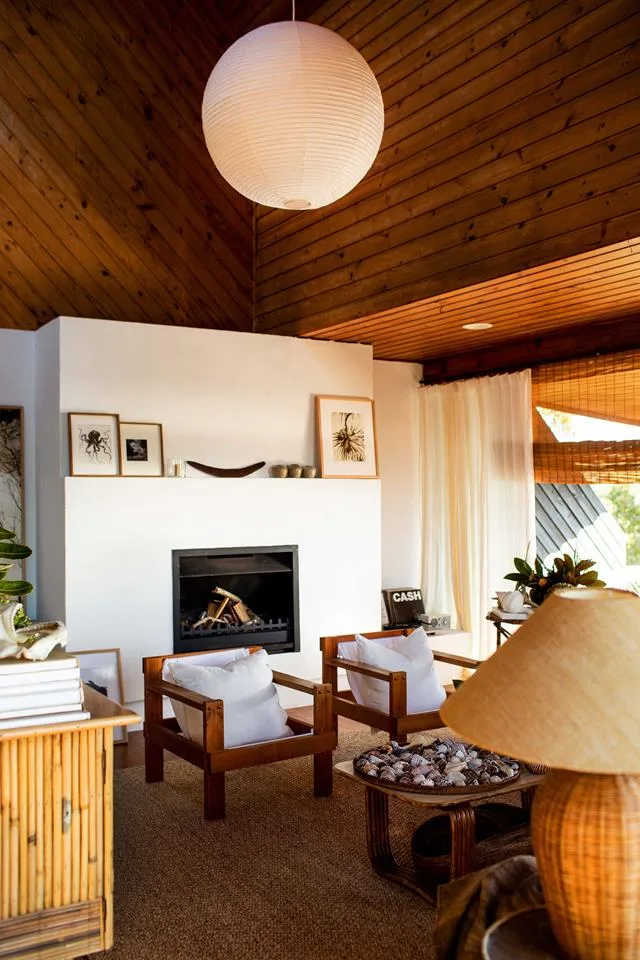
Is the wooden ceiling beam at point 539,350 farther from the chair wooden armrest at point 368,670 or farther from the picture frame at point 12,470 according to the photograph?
the picture frame at point 12,470

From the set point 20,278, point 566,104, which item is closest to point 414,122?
point 566,104

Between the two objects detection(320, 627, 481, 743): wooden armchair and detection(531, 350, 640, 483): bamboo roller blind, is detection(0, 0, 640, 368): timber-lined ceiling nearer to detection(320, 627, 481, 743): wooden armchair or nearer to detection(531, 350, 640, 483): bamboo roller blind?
detection(531, 350, 640, 483): bamboo roller blind

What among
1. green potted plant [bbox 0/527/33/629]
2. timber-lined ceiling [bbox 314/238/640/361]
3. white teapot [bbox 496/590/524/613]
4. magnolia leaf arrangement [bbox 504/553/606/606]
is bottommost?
white teapot [bbox 496/590/524/613]

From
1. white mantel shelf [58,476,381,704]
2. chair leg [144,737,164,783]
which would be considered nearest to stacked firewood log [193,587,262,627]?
white mantel shelf [58,476,381,704]

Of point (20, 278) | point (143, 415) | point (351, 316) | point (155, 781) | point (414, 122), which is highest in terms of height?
point (414, 122)

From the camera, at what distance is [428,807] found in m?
3.02

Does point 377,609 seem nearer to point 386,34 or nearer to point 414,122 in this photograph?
point 414,122

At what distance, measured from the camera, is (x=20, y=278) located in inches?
231

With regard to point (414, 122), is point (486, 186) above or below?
below

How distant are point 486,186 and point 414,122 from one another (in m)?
0.75

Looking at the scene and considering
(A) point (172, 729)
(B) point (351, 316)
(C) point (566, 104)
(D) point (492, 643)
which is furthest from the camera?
(D) point (492, 643)

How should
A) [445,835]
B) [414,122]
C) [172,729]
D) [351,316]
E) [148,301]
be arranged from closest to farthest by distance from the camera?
[445,835], [172,729], [414,122], [351,316], [148,301]

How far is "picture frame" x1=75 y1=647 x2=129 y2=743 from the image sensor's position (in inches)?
208

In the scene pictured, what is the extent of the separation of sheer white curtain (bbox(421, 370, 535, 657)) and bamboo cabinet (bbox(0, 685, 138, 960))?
438 cm
